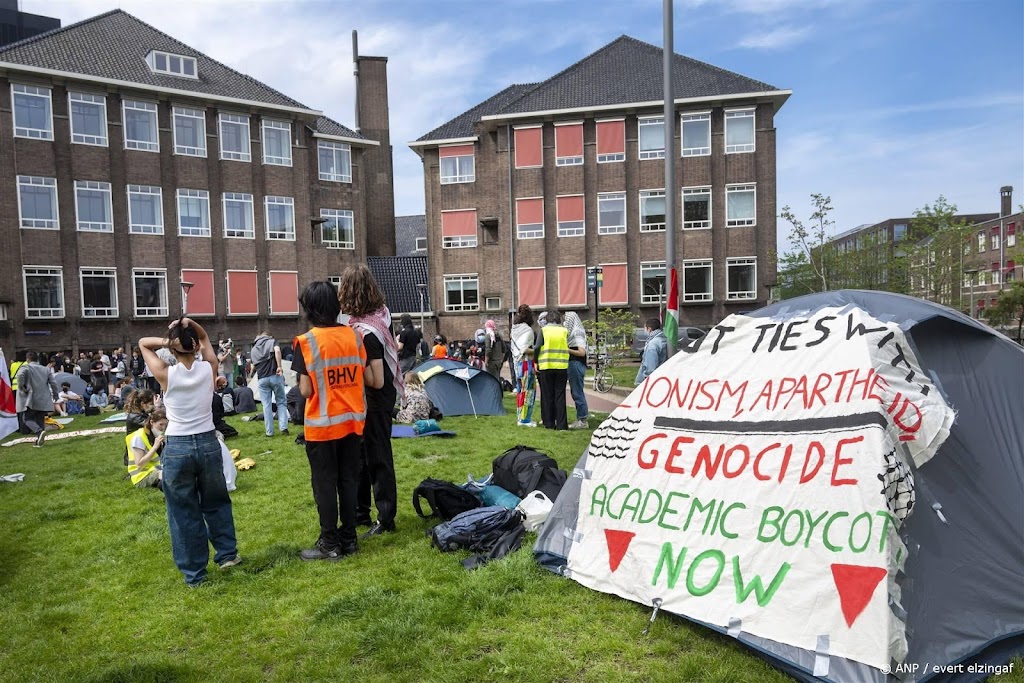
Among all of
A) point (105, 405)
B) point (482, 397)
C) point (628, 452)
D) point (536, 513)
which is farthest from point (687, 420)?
point (105, 405)

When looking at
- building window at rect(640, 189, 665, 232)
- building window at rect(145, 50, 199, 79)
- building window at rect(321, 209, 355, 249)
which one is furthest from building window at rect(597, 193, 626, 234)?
building window at rect(145, 50, 199, 79)

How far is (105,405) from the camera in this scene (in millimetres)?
19438

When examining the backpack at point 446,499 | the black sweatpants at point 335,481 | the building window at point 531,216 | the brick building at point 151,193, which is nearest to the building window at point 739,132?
the building window at point 531,216

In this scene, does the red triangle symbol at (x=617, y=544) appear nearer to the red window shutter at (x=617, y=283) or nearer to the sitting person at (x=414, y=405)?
the sitting person at (x=414, y=405)

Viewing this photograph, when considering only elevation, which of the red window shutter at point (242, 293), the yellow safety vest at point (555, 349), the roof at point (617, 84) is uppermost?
the roof at point (617, 84)

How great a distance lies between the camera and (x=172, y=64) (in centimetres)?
3069

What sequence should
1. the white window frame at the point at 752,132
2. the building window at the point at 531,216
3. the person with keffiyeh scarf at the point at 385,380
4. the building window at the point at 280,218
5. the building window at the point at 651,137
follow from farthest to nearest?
1. the building window at the point at 531,216
2. the building window at the point at 651,137
3. the white window frame at the point at 752,132
4. the building window at the point at 280,218
5. the person with keffiyeh scarf at the point at 385,380

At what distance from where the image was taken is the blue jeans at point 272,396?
10.5m

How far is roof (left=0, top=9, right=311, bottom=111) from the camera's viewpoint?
27438 millimetres

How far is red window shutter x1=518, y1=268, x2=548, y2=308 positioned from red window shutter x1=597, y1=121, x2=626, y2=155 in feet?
23.0

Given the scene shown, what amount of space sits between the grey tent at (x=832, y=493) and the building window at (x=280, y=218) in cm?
3100

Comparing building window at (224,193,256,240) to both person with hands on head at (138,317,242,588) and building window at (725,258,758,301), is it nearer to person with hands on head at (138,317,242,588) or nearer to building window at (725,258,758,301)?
building window at (725,258,758,301)

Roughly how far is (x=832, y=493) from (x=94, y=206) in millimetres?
32382

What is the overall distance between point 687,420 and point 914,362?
128cm
